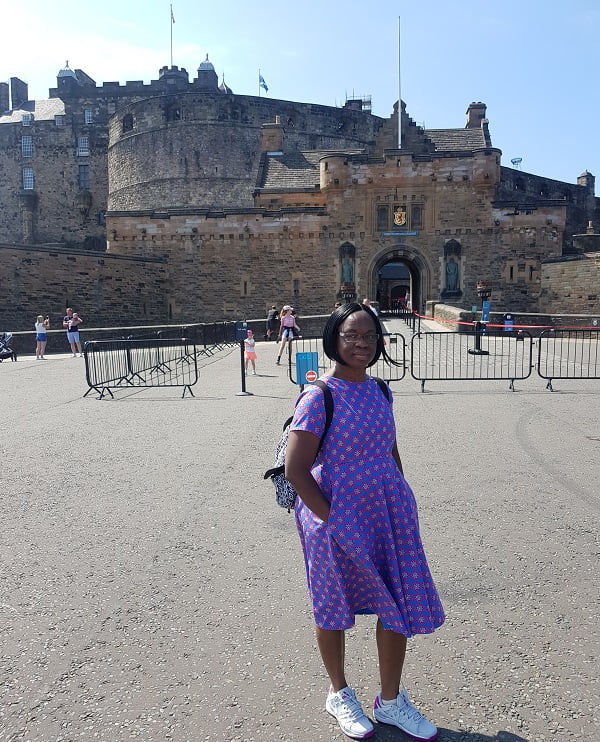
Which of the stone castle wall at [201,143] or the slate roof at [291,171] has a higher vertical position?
the stone castle wall at [201,143]

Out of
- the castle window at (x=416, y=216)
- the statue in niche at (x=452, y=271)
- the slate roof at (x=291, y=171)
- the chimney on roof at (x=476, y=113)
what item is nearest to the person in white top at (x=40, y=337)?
the slate roof at (x=291, y=171)

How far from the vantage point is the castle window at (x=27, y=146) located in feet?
171

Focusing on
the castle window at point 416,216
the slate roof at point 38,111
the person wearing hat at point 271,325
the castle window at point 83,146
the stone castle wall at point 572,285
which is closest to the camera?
the person wearing hat at point 271,325

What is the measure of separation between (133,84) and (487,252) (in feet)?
→ 128

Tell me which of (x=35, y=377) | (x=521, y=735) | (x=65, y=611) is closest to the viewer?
(x=521, y=735)

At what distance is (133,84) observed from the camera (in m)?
53.0

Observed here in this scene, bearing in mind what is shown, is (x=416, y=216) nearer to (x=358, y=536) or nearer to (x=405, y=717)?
(x=358, y=536)

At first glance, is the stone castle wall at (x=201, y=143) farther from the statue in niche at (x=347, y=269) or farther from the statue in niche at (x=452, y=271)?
the statue in niche at (x=452, y=271)

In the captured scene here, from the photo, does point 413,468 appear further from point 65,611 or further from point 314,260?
point 314,260

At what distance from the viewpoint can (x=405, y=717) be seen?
2428 mm

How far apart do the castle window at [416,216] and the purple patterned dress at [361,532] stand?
28.9 metres

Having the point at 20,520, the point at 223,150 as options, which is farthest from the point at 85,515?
the point at 223,150

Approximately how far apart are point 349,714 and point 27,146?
194ft

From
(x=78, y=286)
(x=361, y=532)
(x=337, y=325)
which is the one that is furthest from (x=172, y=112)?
(x=361, y=532)
